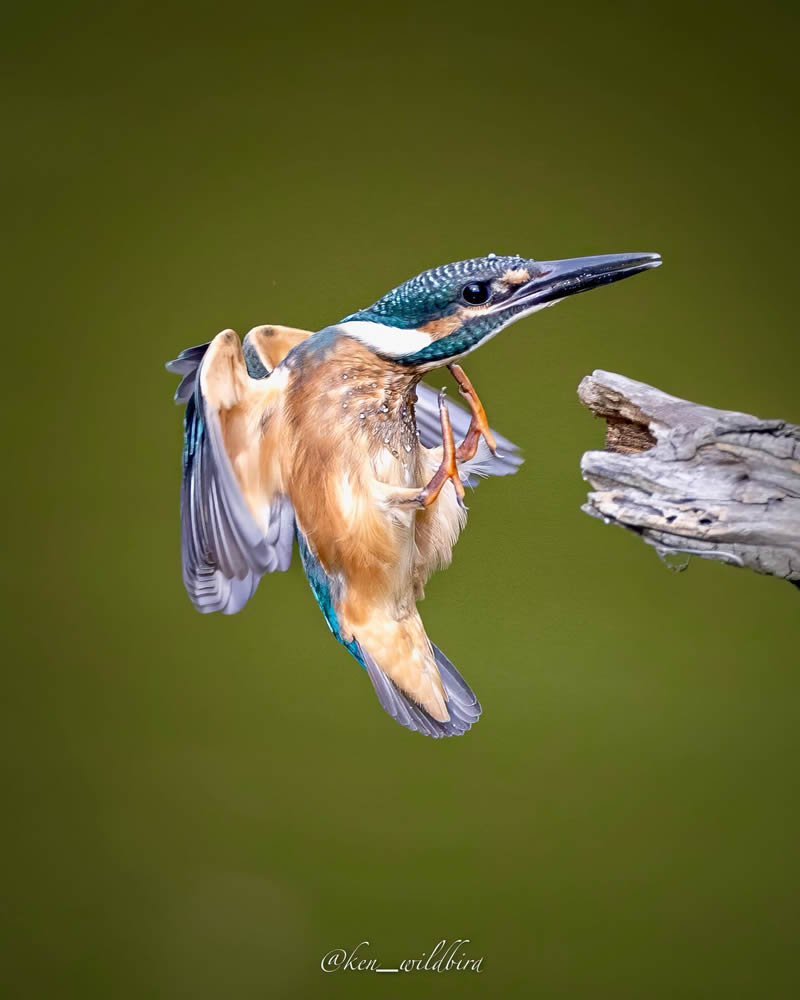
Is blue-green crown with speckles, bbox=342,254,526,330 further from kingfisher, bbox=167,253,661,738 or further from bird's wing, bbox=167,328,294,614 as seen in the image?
bird's wing, bbox=167,328,294,614

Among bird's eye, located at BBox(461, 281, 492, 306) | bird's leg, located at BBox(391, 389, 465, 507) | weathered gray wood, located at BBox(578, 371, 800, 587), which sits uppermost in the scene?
bird's eye, located at BBox(461, 281, 492, 306)

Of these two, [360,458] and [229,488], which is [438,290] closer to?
[360,458]

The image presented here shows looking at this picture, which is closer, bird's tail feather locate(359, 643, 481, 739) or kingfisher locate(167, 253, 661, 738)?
kingfisher locate(167, 253, 661, 738)

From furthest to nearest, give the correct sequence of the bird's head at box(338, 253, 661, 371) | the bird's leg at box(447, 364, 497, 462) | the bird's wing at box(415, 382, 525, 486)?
the bird's wing at box(415, 382, 525, 486) < the bird's leg at box(447, 364, 497, 462) < the bird's head at box(338, 253, 661, 371)

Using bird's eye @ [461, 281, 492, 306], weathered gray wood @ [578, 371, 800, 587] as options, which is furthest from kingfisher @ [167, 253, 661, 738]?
weathered gray wood @ [578, 371, 800, 587]

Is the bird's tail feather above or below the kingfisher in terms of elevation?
below

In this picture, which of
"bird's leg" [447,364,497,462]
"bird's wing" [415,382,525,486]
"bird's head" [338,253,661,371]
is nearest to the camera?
"bird's head" [338,253,661,371]
